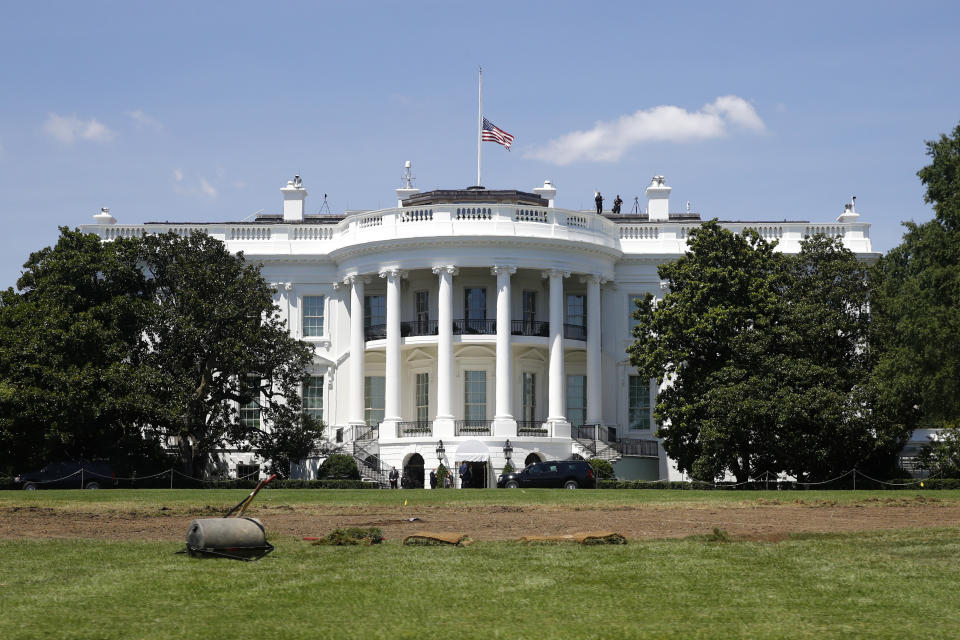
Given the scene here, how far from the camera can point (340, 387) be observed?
187 ft

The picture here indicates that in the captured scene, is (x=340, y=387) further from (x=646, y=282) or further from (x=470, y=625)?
(x=470, y=625)

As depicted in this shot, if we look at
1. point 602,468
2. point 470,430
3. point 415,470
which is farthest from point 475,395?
point 602,468

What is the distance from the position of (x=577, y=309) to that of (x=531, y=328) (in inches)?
110

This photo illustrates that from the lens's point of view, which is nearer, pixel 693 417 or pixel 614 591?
pixel 614 591

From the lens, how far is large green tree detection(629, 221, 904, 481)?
4209 centimetres

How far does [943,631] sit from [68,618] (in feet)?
28.6

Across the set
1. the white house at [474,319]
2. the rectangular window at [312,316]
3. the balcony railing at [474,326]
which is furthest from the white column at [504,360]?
the rectangular window at [312,316]

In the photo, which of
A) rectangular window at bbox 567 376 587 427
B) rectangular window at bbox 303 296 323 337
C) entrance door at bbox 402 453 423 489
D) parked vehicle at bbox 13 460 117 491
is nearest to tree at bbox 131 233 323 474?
parked vehicle at bbox 13 460 117 491

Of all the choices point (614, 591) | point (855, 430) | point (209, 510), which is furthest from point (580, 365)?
point (614, 591)

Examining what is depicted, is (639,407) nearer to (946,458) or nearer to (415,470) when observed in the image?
(415,470)

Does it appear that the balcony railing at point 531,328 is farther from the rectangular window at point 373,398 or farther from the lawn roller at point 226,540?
the lawn roller at point 226,540

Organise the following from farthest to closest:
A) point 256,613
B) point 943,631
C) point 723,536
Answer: point 723,536
point 256,613
point 943,631

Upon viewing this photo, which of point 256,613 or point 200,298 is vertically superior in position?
point 200,298

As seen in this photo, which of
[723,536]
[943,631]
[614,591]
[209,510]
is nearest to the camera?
[943,631]
